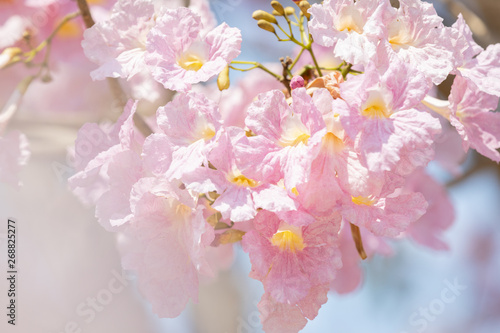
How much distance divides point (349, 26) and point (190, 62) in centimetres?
21

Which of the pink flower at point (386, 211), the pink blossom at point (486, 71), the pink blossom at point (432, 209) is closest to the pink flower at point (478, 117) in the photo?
the pink blossom at point (486, 71)

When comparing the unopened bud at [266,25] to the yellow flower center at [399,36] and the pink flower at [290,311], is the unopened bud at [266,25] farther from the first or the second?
the pink flower at [290,311]

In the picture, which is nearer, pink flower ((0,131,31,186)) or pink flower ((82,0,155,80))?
pink flower ((82,0,155,80))

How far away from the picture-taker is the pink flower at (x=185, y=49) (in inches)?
23.7

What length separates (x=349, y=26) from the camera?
0.60 m

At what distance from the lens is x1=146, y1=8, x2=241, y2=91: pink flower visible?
0.60 m

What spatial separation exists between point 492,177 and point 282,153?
115 cm

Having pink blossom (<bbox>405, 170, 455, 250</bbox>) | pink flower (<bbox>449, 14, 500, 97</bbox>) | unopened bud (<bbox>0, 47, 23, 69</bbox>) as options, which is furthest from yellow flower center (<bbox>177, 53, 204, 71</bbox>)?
pink blossom (<bbox>405, 170, 455, 250</bbox>)

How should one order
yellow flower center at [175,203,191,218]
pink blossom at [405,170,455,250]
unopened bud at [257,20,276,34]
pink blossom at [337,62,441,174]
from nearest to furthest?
pink blossom at [337,62,441,174] < yellow flower center at [175,203,191,218] < unopened bud at [257,20,276,34] < pink blossom at [405,170,455,250]

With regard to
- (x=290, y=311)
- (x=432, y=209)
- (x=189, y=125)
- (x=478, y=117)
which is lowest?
(x=432, y=209)

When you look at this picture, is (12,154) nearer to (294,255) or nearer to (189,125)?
(189,125)

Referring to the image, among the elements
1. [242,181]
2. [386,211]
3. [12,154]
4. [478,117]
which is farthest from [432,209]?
[12,154]

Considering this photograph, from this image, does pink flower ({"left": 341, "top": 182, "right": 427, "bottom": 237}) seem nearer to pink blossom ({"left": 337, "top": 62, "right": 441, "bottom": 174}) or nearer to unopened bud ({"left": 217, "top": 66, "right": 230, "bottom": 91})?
pink blossom ({"left": 337, "top": 62, "right": 441, "bottom": 174})

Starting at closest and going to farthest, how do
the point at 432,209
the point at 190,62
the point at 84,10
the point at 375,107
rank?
the point at 375,107 → the point at 190,62 → the point at 84,10 → the point at 432,209
